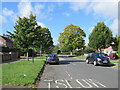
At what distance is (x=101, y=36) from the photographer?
38.8 metres

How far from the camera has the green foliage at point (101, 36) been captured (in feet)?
127

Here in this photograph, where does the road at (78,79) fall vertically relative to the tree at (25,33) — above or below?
below

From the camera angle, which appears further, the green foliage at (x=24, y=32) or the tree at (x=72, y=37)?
the tree at (x=72, y=37)

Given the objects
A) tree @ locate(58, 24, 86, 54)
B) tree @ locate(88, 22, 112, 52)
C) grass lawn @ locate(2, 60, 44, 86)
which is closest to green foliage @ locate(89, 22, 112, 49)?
tree @ locate(88, 22, 112, 52)

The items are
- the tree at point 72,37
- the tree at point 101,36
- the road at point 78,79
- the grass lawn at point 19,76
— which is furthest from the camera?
the tree at point 72,37

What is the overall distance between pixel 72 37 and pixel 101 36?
968cm

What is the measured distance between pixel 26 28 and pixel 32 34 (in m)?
1.23

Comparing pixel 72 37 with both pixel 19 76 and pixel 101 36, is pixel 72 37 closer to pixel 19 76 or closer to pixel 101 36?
pixel 101 36

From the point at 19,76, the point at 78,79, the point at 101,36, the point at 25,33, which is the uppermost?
the point at 101,36

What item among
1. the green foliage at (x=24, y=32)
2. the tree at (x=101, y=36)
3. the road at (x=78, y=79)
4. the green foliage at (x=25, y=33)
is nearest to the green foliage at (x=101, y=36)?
the tree at (x=101, y=36)

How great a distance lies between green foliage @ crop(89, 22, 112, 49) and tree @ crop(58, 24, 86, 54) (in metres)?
4.47

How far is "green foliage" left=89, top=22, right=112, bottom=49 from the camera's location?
38.8 meters

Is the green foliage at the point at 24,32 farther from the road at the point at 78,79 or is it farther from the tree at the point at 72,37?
the tree at the point at 72,37

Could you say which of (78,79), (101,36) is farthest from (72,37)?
(78,79)
